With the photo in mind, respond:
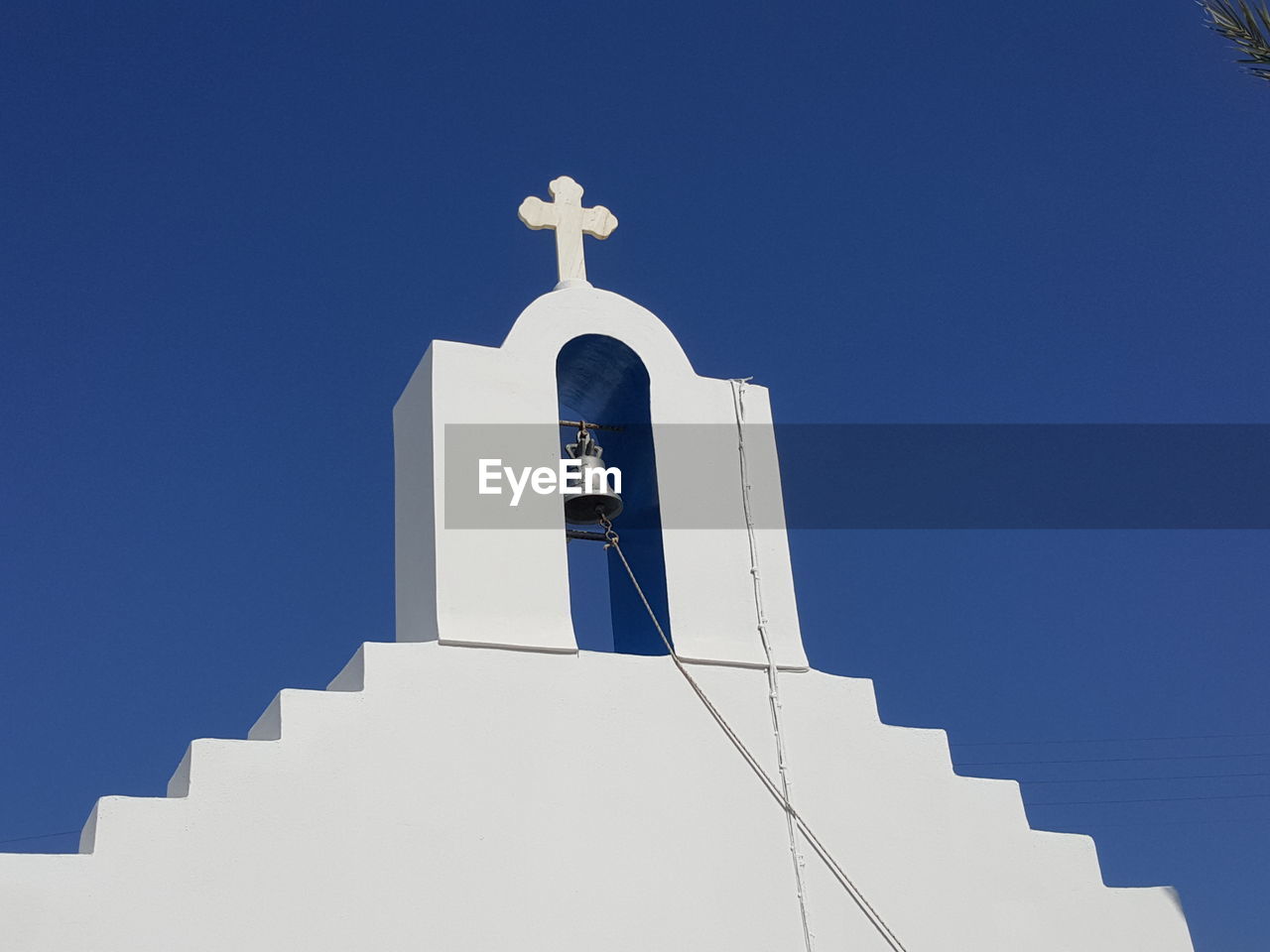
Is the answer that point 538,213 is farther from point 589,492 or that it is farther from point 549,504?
point 549,504

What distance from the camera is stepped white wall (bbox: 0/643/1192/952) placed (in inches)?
221

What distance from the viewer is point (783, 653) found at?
727 centimetres

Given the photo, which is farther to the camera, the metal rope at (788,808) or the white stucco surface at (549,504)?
the white stucco surface at (549,504)

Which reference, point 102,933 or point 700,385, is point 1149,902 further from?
point 102,933

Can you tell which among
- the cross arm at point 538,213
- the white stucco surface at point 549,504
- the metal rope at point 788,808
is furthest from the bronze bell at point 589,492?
the cross arm at point 538,213

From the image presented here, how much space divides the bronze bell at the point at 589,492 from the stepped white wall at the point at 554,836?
0.93m

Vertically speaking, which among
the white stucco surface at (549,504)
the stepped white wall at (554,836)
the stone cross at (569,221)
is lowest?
the stepped white wall at (554,836)

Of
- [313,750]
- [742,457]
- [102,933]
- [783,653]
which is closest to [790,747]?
[783,653]

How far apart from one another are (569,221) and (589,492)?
4.71 feet

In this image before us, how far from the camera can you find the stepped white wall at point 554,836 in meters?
5.61

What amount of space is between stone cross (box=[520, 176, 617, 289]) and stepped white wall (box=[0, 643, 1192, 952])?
6.86ft

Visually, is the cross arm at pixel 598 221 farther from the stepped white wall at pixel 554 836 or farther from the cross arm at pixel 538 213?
the stepped white wall at pixel 554 836

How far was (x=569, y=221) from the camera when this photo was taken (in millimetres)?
8023

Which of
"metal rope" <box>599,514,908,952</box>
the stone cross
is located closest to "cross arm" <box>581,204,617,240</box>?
the stone cross
